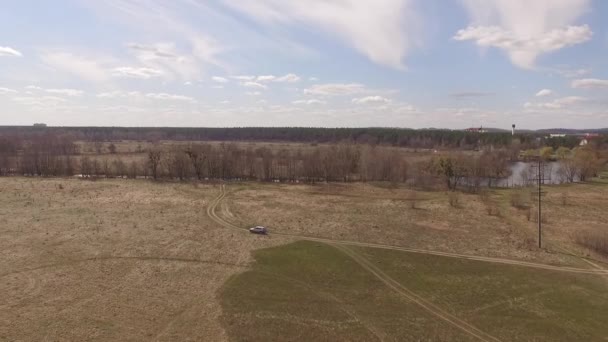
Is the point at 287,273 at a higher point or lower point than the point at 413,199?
lower

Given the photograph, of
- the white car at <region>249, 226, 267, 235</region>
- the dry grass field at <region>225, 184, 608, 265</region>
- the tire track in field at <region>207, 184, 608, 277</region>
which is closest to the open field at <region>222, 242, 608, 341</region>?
the tire track in field at <region>207, 184, 608, 277</region>

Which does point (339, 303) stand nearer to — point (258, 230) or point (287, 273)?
point (287, 273)

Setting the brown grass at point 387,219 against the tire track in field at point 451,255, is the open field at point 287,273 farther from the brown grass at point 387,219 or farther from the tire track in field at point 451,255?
the brown grass at point 387,219

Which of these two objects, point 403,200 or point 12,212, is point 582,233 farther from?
point 12,212

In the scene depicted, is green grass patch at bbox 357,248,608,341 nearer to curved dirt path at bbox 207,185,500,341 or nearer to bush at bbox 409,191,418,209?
curved dirt path at bbox 207,185,500,341

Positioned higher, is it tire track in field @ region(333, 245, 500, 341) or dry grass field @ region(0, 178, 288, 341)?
dry grass field @ region(0, 178, 288, 341)

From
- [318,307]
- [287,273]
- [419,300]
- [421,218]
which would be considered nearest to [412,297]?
[419,300]
